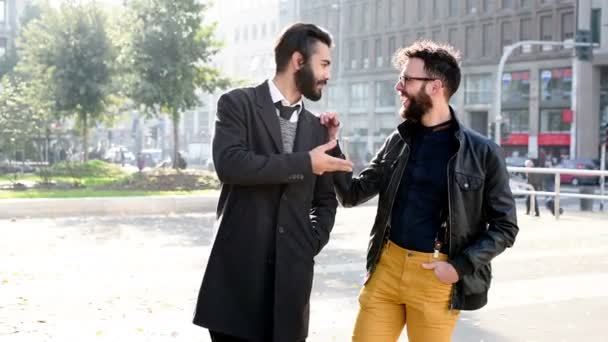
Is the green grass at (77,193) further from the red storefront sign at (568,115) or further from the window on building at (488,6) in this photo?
the window on building at (488,6)

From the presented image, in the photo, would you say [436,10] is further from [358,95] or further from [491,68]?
[358,95]

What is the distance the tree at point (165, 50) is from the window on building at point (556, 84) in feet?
108

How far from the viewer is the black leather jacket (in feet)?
12.3

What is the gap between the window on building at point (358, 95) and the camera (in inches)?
2815

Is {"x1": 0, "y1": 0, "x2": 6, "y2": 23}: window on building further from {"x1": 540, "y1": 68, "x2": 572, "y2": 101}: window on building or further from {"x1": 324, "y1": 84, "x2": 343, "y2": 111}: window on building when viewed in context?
{"x1": 540, "y1": 68, "x2": 572, "y2": 101}: window on building

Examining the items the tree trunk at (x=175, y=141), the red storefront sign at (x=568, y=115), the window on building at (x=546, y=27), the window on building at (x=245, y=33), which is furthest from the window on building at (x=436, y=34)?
the tree trunk at (x=175, y=141)

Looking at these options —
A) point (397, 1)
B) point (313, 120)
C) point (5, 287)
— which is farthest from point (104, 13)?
point (397, 1)

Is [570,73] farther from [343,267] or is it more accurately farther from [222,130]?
[222,130]

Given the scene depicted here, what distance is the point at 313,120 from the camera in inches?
147

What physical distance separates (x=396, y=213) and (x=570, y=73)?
5241 cm

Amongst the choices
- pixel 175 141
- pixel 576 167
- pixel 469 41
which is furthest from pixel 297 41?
pixel 469 41

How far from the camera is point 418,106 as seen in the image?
3939 millimetres

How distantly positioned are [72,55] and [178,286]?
2366 centimetres

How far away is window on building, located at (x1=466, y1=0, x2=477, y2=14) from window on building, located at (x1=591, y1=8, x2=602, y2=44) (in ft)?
35.9
